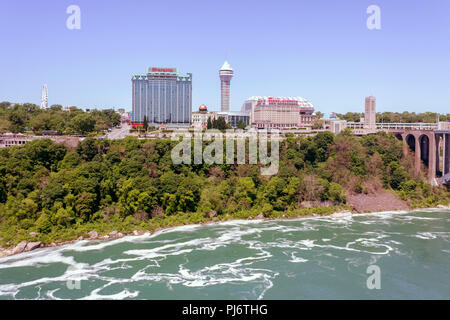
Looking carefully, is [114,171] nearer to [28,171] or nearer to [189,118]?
[28,171]

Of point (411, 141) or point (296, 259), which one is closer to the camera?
point (296, 259)

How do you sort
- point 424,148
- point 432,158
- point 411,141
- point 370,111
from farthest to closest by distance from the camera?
point 370,111 < point 411,141 < point 424,148 < point 432,158

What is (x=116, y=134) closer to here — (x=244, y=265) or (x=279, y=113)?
(x=244, y=265)

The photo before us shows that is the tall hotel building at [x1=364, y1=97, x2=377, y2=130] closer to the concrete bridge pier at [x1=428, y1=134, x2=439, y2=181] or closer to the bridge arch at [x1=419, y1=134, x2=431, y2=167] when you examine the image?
the bridge arch at [x1=419, y1=134, x2=431, y2=167]

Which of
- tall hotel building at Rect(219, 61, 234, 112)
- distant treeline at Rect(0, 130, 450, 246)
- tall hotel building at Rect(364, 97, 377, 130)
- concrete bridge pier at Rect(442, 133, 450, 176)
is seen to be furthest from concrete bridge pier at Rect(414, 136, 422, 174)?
tall hotel building at Rect(219, 61, 234, 112)

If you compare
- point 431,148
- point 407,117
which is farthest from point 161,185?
point 407,117

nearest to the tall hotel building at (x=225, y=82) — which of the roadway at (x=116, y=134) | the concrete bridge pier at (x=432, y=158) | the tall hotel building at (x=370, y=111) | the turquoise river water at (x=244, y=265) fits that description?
the tall hotel building at (x=370, y=111)

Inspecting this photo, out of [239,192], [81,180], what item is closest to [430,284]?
[239,192]
